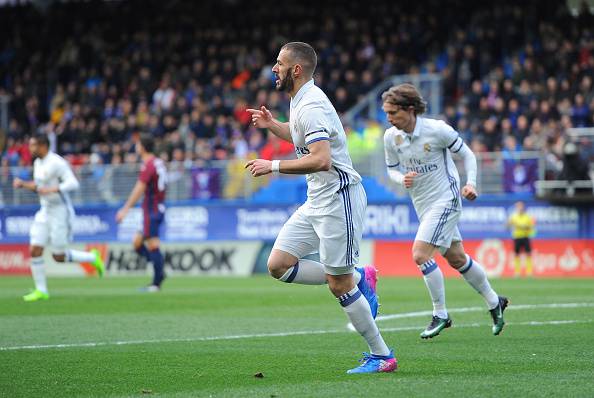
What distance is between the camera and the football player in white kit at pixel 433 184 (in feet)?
34.8

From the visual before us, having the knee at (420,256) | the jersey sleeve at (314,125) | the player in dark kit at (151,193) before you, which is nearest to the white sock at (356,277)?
the jersey sleeve at (314,125)

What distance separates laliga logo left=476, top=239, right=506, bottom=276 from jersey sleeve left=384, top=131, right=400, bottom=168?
14.8 m

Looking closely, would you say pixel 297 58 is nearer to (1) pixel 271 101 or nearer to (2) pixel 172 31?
(1) pixel 271 101

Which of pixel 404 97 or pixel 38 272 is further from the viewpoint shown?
pixel 38 272

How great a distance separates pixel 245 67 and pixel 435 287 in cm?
2533

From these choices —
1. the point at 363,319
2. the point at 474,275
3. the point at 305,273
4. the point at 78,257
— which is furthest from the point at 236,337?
the point at 78,257

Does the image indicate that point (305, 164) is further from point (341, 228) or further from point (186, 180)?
point (186, 180)

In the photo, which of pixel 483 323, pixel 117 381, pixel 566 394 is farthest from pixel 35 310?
pixel 566 394

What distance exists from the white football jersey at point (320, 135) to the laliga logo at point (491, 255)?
17.9 meters

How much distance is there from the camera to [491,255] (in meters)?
25.8

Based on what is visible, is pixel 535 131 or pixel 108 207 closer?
pixel 535 131

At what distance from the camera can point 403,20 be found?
110ft

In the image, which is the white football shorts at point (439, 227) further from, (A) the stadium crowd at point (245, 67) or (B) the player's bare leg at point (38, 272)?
(A) the stadium crowd at point (245, 67)

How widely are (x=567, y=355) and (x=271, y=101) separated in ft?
78.7
